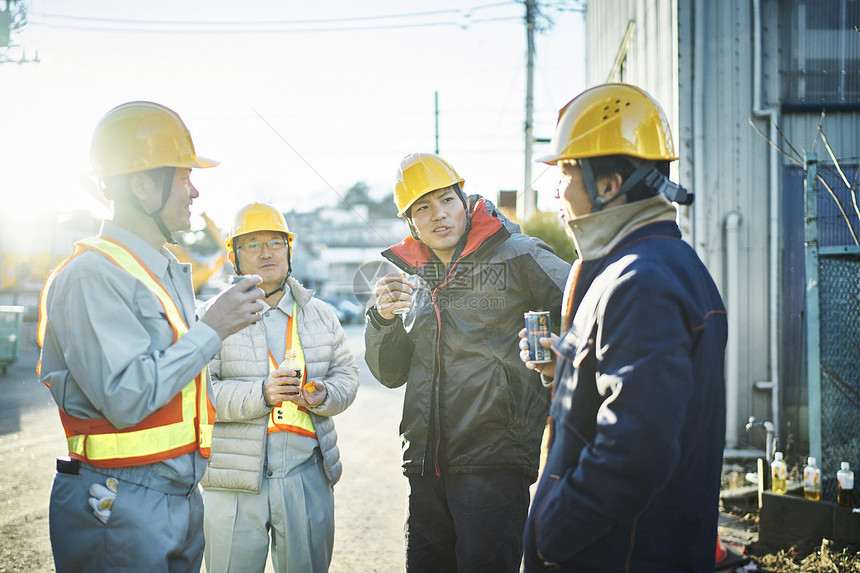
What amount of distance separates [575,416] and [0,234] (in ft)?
98.8

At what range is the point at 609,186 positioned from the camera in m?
1.97

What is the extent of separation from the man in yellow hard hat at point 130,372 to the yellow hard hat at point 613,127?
139cm

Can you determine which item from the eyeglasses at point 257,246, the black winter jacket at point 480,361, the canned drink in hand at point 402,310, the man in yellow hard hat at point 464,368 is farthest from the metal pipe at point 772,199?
the eyeglasses at point 257,246

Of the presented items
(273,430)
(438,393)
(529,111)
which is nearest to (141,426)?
(273,430)

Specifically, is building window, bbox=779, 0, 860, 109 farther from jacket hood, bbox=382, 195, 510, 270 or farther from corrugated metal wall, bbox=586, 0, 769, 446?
jacket hood, bbox=382, 195, 510, 270

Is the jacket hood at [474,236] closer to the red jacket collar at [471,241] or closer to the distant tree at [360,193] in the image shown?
the red jacket collar at [471,241]

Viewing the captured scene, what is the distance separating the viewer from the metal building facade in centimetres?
695

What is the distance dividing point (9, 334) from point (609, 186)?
14168 mm

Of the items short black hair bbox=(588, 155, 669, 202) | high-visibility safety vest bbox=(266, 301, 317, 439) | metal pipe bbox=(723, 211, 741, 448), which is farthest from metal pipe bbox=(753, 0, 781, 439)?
short black hair bbox=(588, 155, 669, 202)

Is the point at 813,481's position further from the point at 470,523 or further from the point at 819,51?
the point at 819,51

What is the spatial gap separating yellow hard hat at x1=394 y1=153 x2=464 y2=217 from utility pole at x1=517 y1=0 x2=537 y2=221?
1264 cm

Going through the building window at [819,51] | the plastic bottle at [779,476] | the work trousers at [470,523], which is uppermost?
the building window at [819,51]

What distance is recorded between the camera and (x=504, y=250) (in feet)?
10.6

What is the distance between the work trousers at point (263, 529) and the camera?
10.8 feet
